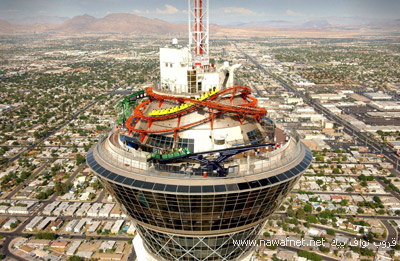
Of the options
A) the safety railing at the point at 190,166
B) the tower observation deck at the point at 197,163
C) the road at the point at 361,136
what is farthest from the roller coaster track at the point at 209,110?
the road at the point at 361,136

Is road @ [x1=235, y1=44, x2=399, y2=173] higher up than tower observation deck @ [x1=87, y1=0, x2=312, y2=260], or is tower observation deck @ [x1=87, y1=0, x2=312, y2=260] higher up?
tower observation deck @ [x1=87, y1=0, x2=312, y2=260]

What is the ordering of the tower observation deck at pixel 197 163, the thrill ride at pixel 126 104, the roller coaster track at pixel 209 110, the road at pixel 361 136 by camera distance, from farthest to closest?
the road at pixel 361 136, the thrill ride at pixel 126 104, the roller coaster track at pixel 209 110, the tower observation deck at pixel 197 163

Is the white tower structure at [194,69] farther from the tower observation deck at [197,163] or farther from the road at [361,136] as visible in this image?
the road at [361,136]

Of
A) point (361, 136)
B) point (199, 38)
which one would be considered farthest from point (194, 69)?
point (361, 136)

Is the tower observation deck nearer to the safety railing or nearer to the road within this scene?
the safety railing

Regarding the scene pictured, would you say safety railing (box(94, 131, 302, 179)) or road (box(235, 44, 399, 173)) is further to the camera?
road (box(235, 44, 399, 173))

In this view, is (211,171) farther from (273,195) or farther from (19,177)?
(19,177)

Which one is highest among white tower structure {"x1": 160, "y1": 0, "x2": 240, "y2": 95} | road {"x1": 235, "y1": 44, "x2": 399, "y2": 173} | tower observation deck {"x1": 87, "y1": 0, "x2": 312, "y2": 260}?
white tower structure {"x1": 160, "y1": 0, "x2": 240, "y2": 95}

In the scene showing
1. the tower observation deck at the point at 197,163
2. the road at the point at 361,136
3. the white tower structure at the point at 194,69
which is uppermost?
the white tower structure at the point at 194,69

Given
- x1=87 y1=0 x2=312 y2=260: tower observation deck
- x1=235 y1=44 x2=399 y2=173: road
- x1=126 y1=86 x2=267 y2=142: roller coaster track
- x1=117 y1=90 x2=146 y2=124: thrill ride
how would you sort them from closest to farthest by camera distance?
x1=87 y1=0 x2=312 y2=260: tower observation deck
x1=126 y1=86 x2=267 y2=142: roller coaster track
x1=117 y1=90 x2=146 y2=124: thrill ride
x1=235 y1=44 x2=399 y2=173: road

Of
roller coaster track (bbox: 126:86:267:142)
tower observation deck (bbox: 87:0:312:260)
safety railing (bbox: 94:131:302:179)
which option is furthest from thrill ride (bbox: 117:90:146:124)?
safety railing (bbox: 94:131:302:179)
